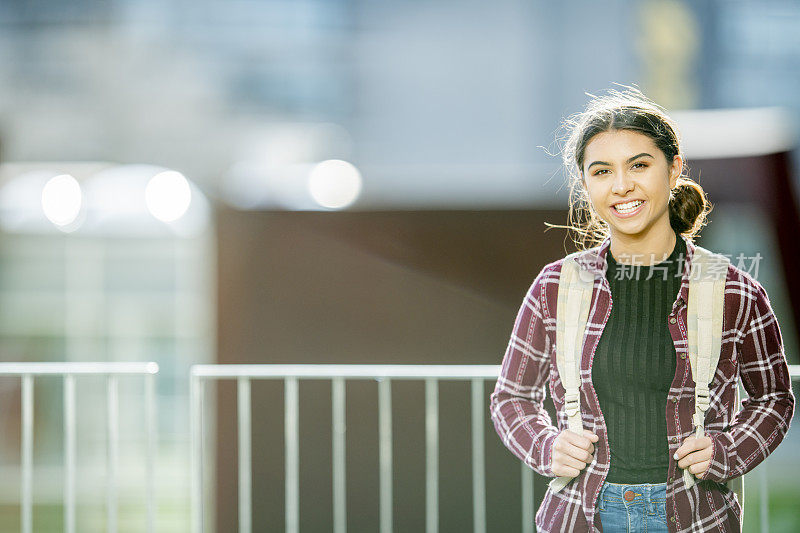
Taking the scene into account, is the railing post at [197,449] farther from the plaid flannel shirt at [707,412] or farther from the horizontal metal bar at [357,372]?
the plaid flannel shirt at [707,412]

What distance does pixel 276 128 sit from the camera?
14789mm

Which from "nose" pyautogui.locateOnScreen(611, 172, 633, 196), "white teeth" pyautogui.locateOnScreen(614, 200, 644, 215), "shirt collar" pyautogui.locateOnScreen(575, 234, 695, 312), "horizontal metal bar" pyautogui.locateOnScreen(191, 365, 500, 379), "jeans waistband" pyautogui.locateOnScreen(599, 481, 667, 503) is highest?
"nose" pyautogui.locateOnScreen(611, 172, 633, 196)

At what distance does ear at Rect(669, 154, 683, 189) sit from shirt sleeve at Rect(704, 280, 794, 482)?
298 mm

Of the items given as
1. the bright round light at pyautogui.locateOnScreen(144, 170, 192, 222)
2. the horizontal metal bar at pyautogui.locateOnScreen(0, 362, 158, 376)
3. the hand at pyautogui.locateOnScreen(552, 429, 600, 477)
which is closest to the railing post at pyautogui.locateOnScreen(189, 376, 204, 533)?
the horizontal metal bar at pyautogui.locateOnScreen(0, 362, 158, 376)

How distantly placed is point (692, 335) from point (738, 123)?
193 inches

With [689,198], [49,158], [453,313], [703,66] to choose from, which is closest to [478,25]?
[703,66]

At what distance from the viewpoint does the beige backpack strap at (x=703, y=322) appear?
197 centimetres

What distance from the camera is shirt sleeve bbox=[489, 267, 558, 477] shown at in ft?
6.87

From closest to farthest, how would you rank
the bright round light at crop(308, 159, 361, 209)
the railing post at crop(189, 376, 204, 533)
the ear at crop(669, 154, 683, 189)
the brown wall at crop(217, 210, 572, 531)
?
the ear at crop(669, 154, 683, 189) → the railing post at crop(189, 376, 204, 533) → the brown wall at crop(217, 210, 572, 531) → the bright round light at crop(308, 159, 361, 209)

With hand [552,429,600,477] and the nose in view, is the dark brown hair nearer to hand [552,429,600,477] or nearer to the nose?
the nose

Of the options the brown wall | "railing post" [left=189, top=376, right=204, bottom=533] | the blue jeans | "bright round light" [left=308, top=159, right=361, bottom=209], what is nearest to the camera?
the blue jeans

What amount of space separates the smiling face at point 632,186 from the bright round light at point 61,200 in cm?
833

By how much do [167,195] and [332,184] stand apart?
1827 millimetres

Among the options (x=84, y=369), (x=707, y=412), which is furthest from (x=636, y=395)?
(x=84, y=369)
